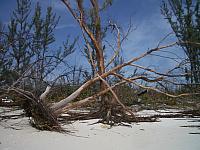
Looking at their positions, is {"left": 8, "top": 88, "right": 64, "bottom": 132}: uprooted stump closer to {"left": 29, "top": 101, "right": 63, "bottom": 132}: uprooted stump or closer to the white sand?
{"left": 29, "top": 101, "right": 63, "bottom": 132}: uprooted stump

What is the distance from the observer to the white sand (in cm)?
250

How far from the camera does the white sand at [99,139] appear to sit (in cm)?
250

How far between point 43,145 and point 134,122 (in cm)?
216

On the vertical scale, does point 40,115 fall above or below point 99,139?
above

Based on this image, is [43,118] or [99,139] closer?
[99,139]

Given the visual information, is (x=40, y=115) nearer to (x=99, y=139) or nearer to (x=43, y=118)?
(x=43, y=118)

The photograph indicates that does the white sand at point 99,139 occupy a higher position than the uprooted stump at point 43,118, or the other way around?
the uprooted stump at point 43,118

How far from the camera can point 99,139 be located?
114 inches

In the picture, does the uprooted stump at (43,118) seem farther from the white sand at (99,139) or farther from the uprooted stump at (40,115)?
the white sand at (99,139)

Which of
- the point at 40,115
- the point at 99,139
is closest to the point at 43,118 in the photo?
the point at 40,115

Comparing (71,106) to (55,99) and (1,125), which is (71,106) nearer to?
(55,99)

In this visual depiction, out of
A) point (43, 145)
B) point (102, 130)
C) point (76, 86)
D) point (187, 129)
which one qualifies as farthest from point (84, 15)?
point (43, 145)

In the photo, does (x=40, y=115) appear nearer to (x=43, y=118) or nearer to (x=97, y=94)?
(x=43, y=118)

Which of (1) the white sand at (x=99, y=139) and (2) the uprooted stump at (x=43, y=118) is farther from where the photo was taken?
(2) the uprooted stump at (x=43, y=118)
